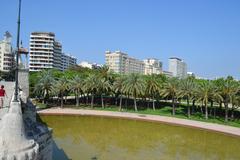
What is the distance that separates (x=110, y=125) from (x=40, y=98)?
75.2 feet

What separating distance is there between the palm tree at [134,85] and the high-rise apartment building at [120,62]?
351 ft

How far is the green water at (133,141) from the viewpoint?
2327 cm

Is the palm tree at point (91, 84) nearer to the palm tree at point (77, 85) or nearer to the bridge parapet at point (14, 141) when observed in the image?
the palm tree at point (77, 85)

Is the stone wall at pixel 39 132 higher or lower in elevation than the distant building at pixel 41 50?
lower

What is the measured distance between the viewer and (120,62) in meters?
163

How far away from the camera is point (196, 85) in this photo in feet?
156

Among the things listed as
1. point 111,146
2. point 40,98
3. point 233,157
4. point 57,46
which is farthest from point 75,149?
point 57,46

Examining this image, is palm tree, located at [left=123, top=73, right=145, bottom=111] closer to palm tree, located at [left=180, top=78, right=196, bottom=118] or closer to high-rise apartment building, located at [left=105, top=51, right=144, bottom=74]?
palm tree, located at [left=180, top=78, right=196, bottom=118]

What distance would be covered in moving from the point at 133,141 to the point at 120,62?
135413mm

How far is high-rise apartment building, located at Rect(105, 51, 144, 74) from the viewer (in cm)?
16225

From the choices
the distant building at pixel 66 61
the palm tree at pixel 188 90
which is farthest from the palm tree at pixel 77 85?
the distant building at pixel 66 61

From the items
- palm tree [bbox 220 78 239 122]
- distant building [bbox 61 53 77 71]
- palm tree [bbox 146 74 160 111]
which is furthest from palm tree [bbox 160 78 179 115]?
distant building [bbox 61 53 77 71]

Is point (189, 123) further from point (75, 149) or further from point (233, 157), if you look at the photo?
point (75, 149)

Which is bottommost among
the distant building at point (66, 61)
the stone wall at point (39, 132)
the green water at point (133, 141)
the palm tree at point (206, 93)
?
the green water at point (133, 141)
